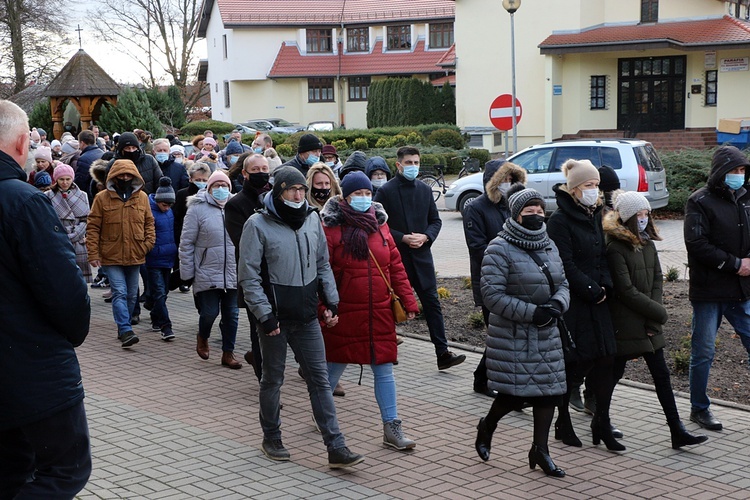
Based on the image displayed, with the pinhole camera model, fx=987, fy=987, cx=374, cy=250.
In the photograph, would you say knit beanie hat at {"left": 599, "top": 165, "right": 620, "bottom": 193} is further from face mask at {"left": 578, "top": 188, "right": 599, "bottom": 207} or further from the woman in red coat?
the woman in red coat

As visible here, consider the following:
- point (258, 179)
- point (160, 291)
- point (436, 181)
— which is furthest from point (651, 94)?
point (258, 179)

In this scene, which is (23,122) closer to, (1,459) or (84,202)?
(1,459)

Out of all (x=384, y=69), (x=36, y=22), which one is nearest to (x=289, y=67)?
(x=384, y=69)

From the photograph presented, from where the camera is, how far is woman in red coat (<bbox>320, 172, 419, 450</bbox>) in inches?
273

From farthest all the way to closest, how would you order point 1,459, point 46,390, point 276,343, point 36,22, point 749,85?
point 36,22 < point 749,85 < point 276,343 < point 1,459 < point 46,390

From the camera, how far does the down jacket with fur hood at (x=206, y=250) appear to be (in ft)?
30.4

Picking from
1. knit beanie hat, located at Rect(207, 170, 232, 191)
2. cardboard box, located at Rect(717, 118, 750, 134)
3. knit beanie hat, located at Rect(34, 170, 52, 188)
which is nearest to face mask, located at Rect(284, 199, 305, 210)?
knit beanie hat, located at Rect(207, 170, 232, 191)

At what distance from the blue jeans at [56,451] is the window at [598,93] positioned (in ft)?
118

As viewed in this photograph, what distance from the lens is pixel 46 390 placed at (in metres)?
4.26

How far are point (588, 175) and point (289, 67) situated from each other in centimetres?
5546

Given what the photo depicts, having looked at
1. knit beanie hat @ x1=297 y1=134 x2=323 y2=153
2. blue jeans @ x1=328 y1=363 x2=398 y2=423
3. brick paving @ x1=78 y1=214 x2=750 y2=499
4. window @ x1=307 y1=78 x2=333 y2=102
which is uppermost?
window @ x1=307 y1=78 x2=333 y2=102

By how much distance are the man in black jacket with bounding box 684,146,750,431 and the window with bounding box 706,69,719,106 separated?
30.8 meters

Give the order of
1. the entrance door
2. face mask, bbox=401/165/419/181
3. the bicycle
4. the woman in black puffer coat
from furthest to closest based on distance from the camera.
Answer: the entrance door < the bicycle < face mask, bbox=401/165/419/181 < the woman in black puffer coat

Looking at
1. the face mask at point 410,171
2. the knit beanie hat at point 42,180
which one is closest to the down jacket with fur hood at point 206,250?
the face mask at point 410,171
